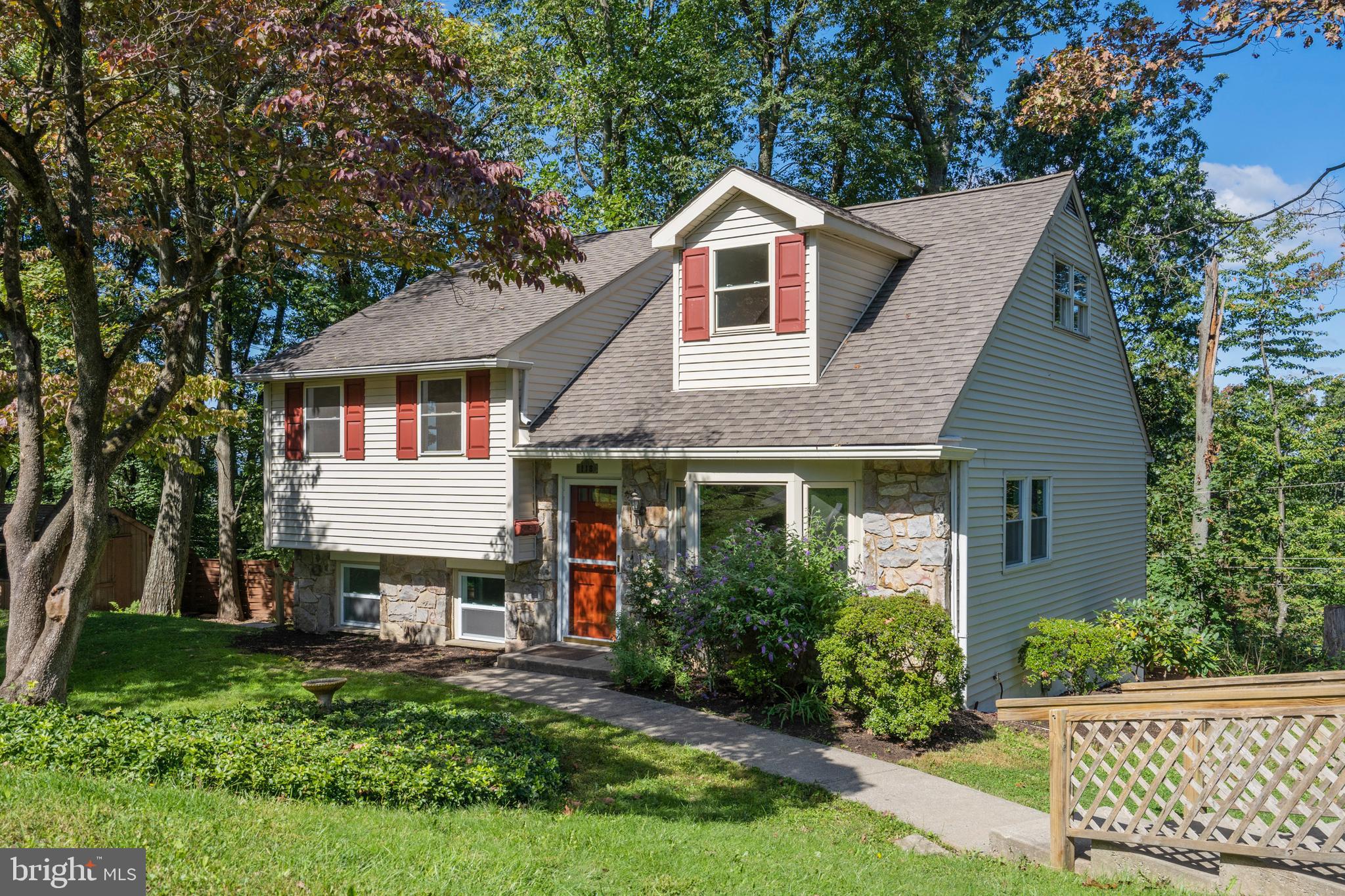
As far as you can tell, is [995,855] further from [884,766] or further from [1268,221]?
[1268,221]

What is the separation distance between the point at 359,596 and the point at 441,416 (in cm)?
377

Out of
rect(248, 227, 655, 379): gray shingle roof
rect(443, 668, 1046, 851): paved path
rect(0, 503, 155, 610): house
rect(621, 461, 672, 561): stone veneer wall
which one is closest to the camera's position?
rect(443, 668, 1046, 851): paved path

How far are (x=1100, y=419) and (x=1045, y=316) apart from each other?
9.45 ft

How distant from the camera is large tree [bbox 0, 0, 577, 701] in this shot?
7.77 meters

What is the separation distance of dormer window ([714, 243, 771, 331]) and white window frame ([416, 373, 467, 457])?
13.0 ft

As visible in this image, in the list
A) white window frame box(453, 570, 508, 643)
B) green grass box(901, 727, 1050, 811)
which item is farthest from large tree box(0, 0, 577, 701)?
green grass box(901, 727, 1050, 811)

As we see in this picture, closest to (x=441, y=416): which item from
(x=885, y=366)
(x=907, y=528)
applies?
(x=885, y=366)

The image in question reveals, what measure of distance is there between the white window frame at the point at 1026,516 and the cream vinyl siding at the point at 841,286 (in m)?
2.74

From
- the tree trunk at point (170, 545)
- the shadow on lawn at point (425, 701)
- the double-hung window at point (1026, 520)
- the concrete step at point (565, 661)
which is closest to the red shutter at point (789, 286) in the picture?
the double-hung window at point (1026, 520)

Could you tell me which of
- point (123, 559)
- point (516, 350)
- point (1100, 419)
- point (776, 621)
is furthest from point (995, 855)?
point (123, 559)

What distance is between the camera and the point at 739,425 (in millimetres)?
10883

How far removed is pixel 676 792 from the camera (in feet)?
22.6

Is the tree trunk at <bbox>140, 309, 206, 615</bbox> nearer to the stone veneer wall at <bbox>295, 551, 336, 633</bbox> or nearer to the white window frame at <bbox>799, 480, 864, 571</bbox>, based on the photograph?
the stone veneer wall at <bbox>295, 551, 336, 633</bbox>

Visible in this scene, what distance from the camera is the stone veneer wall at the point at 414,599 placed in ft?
45.5
